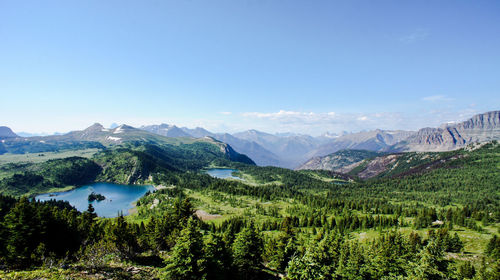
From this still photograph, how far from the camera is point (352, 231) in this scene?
10919 centimetres

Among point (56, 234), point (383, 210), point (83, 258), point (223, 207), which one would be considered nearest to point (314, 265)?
point (83, 258)

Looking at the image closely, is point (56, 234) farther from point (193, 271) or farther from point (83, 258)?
point (193, 271)

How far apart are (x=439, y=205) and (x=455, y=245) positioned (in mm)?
146377

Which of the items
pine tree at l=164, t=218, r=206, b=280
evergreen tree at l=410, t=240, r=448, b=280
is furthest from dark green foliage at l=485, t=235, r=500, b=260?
pine tree at l=164, t=218, r=206, b=280

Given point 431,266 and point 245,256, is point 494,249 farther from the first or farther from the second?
point 245,256

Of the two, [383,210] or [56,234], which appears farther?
[383,210]

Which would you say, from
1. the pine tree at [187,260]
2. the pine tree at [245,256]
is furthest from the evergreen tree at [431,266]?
the pine tree at [187,260]

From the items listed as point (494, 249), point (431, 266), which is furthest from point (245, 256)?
point (494, 249)

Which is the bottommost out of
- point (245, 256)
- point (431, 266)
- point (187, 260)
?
point (245, 256)

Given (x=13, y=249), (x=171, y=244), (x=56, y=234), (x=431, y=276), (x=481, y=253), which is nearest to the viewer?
(x=431, y=276)

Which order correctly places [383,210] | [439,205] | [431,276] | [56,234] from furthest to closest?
[439,205] → [383,210] → [56,234] → [431,276]

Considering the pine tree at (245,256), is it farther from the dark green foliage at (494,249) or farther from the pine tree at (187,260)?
the dark green foliage at (494,249)

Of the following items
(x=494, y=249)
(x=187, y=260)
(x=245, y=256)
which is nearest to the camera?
(x=187, y=260)

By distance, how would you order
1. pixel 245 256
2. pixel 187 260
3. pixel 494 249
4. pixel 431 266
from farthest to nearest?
pixel 494 249, pixel 245 256, pixel 431 266, pixel 187 260
